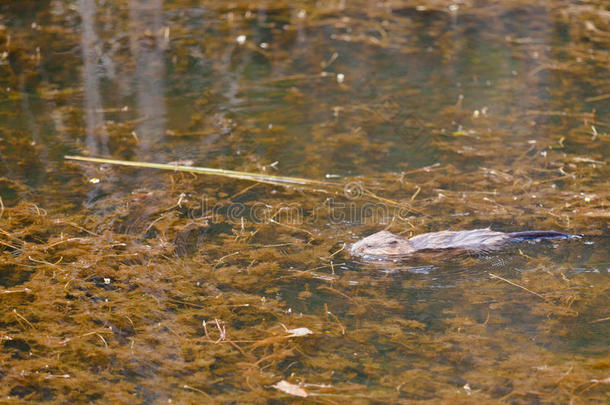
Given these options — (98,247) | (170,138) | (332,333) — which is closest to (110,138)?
(170,138)

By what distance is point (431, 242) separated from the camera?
12.4 ft

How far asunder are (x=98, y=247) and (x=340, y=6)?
603 cm

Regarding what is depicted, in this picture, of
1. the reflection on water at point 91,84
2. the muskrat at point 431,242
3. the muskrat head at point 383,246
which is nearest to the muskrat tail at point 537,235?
the muskrat at point 431,242

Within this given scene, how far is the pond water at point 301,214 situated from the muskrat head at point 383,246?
89 mm

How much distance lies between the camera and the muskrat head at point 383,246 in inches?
148

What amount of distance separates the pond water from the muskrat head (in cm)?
9

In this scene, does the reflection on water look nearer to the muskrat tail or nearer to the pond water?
the pond water

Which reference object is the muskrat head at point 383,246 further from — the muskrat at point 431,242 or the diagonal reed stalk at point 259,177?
the diagonal reed stalk at point 259,177

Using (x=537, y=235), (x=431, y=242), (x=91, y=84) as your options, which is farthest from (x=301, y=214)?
(x=91, y=84)

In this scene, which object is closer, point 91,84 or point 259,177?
point 259,177

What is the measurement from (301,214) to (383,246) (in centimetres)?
70

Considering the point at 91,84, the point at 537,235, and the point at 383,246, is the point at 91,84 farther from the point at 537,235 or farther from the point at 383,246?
the point at 537,235

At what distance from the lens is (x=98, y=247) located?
3.88m

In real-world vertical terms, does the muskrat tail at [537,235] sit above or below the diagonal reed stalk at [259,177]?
below
